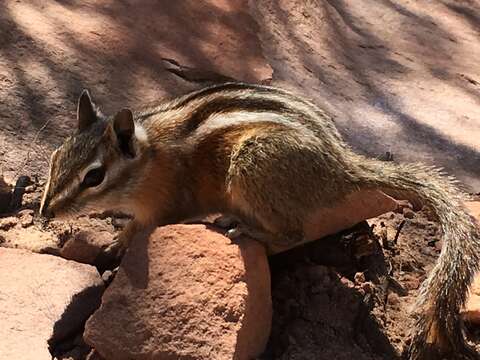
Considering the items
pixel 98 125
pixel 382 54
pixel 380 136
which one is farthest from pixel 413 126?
pixel 98 125

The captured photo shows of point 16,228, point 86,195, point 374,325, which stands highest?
point 86,195

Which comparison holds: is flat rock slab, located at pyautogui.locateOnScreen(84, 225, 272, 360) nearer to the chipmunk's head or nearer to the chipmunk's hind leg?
the chipmunk's hind leg

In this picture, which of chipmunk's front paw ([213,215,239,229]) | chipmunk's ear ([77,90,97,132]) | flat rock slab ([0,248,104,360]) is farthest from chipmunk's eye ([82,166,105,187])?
chipmunk's front paw ([213,215,239,229])

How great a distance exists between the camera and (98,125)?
12.0 feet

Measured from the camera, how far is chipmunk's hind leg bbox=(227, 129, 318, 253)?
356cm

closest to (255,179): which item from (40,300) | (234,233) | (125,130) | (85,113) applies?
(234,233)

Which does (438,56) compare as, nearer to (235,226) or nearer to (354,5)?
(354,5)

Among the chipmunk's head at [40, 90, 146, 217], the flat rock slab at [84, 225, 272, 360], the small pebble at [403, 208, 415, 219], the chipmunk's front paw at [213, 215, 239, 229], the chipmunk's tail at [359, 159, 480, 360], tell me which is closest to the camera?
the flat rock slab at [84, 225, 272, 360]

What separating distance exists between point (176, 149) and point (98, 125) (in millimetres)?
442

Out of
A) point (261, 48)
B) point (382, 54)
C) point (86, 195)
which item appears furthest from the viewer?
point (382, 54)

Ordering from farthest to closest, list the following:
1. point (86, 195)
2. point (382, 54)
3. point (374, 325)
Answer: point (382, 54)
point (374, 325)
point (86, 195)

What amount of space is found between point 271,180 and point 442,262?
91 centimetres

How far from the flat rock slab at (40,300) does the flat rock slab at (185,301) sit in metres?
0.26

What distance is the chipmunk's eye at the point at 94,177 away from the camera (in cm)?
346
